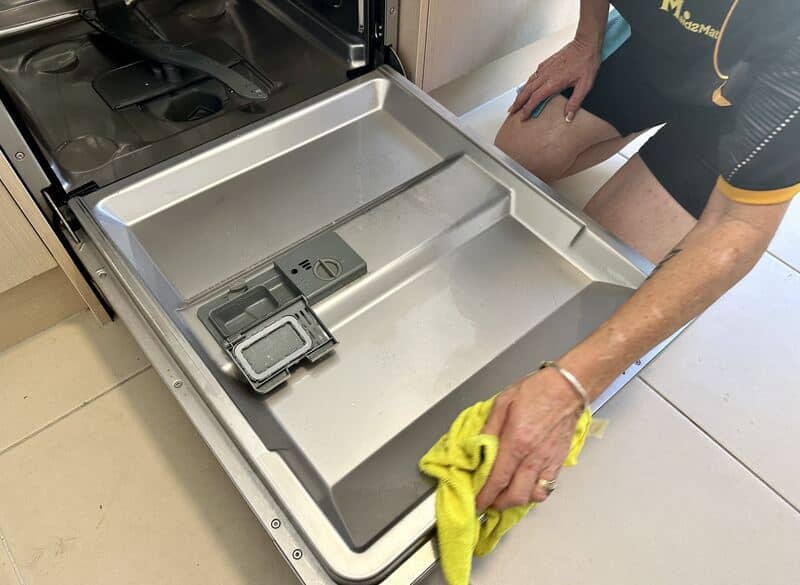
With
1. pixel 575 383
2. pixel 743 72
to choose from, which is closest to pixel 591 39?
pixel 743 72

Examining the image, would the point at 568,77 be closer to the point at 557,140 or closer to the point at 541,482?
the point at 557,140

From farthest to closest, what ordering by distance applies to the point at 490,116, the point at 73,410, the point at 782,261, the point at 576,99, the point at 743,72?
the point at 490,116 → the point at 782,261 → the point at 576,99 → the point at 73,410 → the point at 743,72

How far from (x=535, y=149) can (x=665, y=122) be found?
0.73 feet

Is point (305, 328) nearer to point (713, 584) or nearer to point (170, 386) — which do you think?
point (170, 386)

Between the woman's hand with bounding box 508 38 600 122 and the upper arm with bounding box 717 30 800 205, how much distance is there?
351 millimetres

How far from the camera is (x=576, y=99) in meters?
1.01

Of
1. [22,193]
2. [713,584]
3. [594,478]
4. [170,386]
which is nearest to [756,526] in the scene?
[713,584]

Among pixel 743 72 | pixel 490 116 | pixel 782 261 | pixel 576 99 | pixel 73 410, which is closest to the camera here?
pixel 743 72

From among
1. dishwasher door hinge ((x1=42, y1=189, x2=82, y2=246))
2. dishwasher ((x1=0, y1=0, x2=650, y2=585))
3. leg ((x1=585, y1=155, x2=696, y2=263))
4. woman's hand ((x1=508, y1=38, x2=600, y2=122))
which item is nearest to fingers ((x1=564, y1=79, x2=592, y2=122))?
woman's hand ((x1=508, y1=38, x2=600, y2=122))

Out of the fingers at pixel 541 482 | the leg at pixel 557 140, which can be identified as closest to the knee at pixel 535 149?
the leg at pixel 557 140

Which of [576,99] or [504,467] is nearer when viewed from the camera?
[504,467]

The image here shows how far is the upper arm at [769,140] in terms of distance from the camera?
2.00 feet

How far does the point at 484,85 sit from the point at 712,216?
700 mm

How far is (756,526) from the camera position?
2.71 ft
